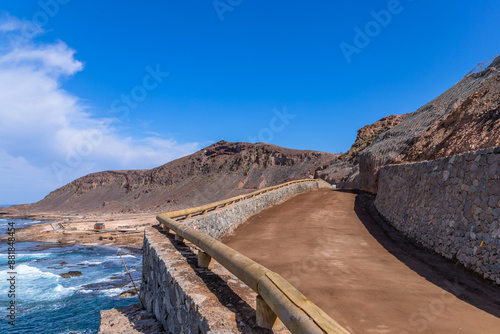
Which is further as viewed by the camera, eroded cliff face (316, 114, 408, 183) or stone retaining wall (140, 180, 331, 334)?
eroded cliff face (316, 114, 408, 183)

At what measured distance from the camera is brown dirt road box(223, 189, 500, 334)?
4105mm

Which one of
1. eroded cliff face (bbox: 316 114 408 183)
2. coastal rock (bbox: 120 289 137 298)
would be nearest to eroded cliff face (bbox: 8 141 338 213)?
eroded cliff face (bbox: 316 114 408 183)

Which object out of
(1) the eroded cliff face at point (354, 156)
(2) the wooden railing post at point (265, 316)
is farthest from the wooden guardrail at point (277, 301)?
(1) the eroded cliff face at point (354, 156)

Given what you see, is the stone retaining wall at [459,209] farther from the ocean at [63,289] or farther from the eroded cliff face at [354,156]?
the eroded cliff face at [354,156]

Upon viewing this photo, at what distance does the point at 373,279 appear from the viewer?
5.82 meters

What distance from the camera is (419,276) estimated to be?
6199 mm

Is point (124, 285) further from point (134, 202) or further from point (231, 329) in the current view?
point (134, 202)

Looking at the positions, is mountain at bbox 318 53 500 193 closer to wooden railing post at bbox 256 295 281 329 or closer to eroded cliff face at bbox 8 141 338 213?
wooden railing post at bbox 256 295 281 329

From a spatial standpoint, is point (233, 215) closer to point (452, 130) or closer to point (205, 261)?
point (205, 261)

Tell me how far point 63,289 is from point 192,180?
81.8 meters

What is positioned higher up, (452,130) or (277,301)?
(452,130)

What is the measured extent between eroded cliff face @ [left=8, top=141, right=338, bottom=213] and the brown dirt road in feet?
187

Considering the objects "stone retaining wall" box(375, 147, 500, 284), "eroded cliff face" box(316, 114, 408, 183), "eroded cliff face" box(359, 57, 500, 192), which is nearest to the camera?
"stone retaining wall" box(375, 147, 500, 284)

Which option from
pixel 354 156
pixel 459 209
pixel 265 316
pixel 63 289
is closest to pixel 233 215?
pixel 459 209
